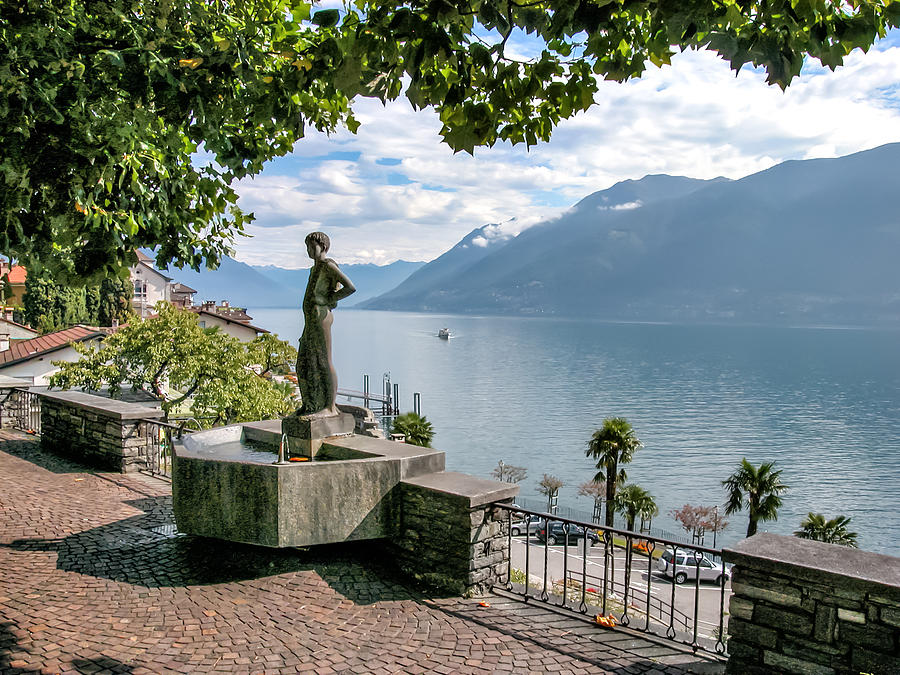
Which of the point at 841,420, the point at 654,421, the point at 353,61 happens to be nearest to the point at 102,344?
the point at 353,61

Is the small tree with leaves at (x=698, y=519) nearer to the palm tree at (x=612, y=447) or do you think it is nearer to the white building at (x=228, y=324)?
the palm tree at (x=612, y=447)

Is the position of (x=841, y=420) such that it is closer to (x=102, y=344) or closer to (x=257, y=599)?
(x=102, y=344)

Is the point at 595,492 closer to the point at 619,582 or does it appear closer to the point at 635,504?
the point at 635,504

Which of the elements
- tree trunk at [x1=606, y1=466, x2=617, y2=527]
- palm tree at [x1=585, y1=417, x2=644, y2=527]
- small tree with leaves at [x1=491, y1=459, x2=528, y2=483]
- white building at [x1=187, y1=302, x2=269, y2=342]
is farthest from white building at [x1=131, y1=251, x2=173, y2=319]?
tree trunk at [x1=606, y1=466, x2=617, y2=527]

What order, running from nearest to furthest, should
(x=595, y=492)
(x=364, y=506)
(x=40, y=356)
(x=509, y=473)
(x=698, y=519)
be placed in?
(x=364, y=506) < (x=40, y=356) < (x=698, y=519) < (x=595, y=492) < (x=509, y=473)

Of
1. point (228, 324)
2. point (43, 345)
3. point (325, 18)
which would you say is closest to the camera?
point (325, 18)

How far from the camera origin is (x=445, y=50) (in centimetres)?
382

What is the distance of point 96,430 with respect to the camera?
1188 centimetres

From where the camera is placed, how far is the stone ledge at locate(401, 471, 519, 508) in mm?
6848

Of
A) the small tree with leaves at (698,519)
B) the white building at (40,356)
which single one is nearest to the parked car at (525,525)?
the small tree with leaves at (698,519)

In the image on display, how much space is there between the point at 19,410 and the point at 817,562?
55.6ft

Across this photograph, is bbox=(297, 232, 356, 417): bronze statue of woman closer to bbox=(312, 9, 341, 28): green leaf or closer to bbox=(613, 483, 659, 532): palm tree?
bbox=(312, 9, 341, 28): green leaf

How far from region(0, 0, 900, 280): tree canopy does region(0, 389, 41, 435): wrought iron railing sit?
10.5 metres

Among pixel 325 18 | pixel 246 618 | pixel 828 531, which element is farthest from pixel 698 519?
pixel 325 18
